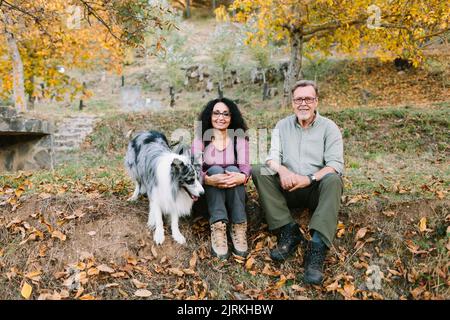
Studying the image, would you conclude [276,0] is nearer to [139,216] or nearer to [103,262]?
[139,216]

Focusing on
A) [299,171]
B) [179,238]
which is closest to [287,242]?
[299,171]

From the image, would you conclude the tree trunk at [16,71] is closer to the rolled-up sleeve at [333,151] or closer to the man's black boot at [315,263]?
the rolled-up sleeve at [333,151]

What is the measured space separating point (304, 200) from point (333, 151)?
0.57 meters

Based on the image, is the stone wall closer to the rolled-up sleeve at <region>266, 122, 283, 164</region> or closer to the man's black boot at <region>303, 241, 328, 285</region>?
the rolled-up sleeve at <region>266, 122, 283, 164</region>

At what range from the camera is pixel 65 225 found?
3.69m

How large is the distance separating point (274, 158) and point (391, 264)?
4.80 ft

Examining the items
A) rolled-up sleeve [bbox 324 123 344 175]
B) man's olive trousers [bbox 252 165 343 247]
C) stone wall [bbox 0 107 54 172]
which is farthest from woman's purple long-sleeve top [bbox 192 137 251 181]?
stone wall [bbox 0 107 54 172]

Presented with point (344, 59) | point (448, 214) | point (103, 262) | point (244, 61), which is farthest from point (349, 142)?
point (244, 61)

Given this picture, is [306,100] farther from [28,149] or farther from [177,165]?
[28,149]

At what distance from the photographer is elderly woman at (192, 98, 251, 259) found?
348 centimetres

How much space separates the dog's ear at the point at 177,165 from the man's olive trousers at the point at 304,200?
76 centimetres

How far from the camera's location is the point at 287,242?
3.48m

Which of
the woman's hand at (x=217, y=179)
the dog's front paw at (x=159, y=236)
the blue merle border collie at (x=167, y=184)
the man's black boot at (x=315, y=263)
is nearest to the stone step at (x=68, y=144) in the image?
the blue merle border collie at (x=167, y=184)

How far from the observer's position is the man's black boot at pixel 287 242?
3455mm
